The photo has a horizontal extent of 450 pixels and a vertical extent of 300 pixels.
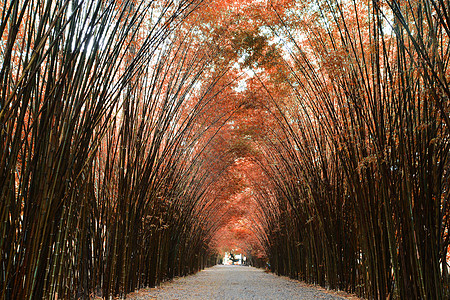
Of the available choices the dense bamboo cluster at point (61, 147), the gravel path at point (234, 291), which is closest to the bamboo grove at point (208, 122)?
the dense bamboo cluster at point (61, 147)

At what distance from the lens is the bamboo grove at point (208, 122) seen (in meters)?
1.96

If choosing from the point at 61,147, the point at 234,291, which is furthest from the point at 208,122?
the point at 61,147

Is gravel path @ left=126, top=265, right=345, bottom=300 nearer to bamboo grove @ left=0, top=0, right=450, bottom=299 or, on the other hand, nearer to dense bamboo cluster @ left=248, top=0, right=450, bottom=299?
bamboo grove @ left=0, top=0, right=450, bottom=299

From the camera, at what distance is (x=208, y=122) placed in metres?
7.91

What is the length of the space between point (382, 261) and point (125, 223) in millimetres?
2604

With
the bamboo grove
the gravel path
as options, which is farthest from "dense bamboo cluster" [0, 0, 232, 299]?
the gravel path

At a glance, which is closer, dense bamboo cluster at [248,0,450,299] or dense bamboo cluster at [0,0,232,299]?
dense bamboo cluster at [0,0,232,299]

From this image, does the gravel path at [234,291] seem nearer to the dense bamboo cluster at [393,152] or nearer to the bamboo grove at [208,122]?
the bamboo grove at [208,122]

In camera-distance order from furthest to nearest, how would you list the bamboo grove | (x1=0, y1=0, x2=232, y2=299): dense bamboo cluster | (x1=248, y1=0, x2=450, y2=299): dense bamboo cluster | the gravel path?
the gravel path → (x1=248, y1=0, x2=450, y2=299): dense bamboo cluster → the bamboo grove → (x1=0, y1=0, x2=232, y2=299): dense bamboo cluster

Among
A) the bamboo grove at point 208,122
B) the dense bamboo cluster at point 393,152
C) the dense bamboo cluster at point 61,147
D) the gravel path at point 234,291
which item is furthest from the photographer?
the gravel path at point 234,291

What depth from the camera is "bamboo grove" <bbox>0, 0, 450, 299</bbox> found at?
1.96 meters

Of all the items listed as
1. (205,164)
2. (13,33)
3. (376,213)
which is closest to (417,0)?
(376,213)

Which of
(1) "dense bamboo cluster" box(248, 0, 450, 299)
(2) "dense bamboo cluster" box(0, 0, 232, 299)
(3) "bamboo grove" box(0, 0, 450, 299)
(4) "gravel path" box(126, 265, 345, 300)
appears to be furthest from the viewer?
(4) "gravel path" box(126, 265, 345, 300)

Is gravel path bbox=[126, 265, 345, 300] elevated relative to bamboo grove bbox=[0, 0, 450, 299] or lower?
lower
